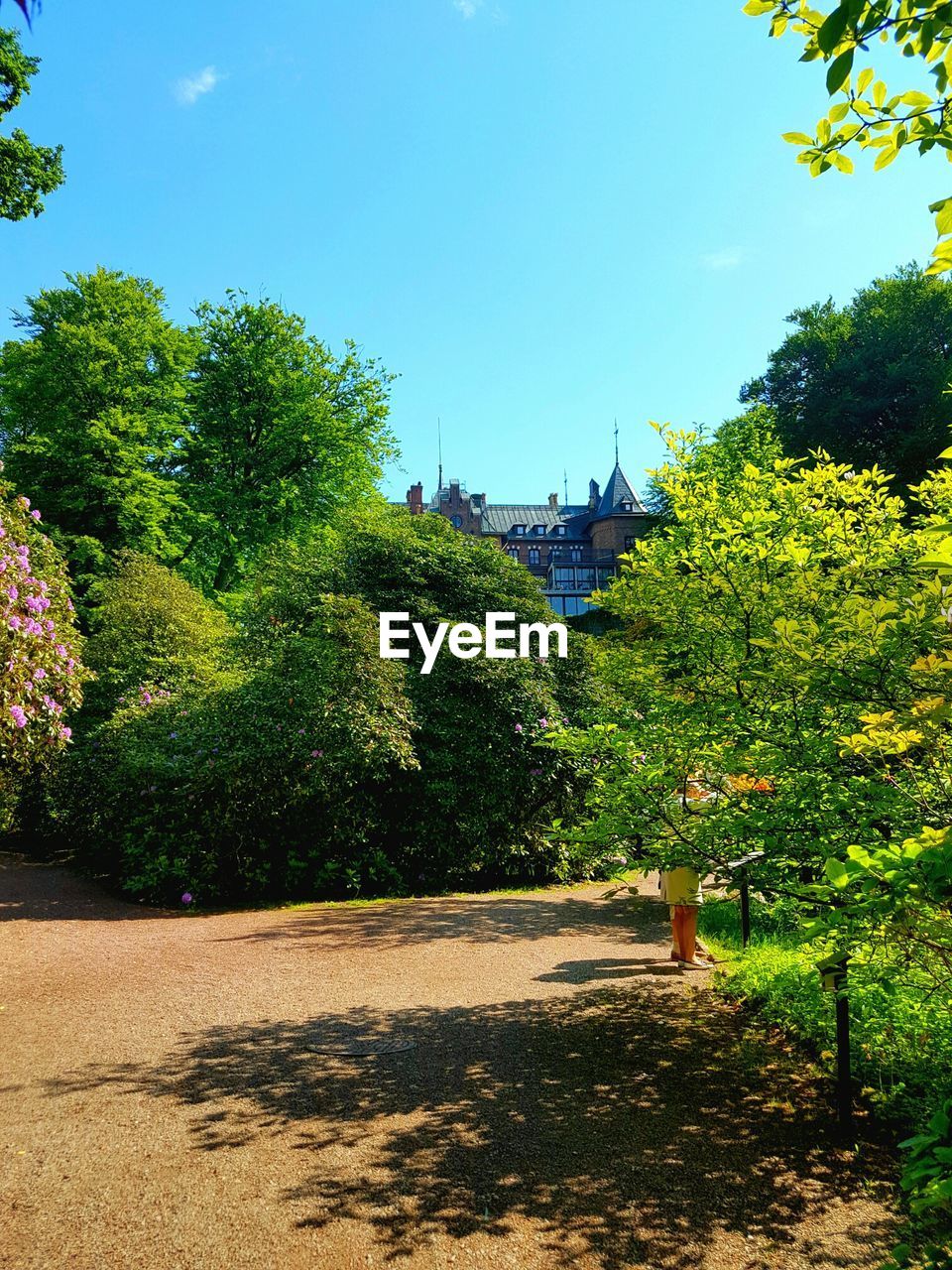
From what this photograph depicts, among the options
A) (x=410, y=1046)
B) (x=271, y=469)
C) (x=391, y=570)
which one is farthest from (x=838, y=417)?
(x=410, y=1046)

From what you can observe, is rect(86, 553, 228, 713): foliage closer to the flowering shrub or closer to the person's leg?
the flowering shrub

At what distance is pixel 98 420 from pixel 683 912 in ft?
68.8

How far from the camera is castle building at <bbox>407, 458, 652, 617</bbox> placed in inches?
2613

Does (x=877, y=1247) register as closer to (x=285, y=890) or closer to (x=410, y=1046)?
(x=410, y=1046)

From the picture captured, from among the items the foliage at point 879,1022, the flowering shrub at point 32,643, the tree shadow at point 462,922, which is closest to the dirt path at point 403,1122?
the foliage at point 879,1022

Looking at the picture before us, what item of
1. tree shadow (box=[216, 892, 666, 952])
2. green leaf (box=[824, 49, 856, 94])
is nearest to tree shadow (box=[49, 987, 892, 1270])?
tree shadow (box=[216, 892, 666, 952])

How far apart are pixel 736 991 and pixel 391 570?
8.71 metres

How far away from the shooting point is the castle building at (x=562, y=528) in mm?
66375

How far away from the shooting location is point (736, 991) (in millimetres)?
6805

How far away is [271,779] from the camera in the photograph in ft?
36.8

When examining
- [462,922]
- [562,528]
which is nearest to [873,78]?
[462,922]

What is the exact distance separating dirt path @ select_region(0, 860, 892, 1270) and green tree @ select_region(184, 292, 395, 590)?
1797cm

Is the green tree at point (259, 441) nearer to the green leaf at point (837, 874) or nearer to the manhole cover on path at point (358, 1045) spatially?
the manhole cover on path at point (358, 1045)

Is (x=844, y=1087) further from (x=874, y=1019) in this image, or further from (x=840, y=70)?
(x=840, y=70)
